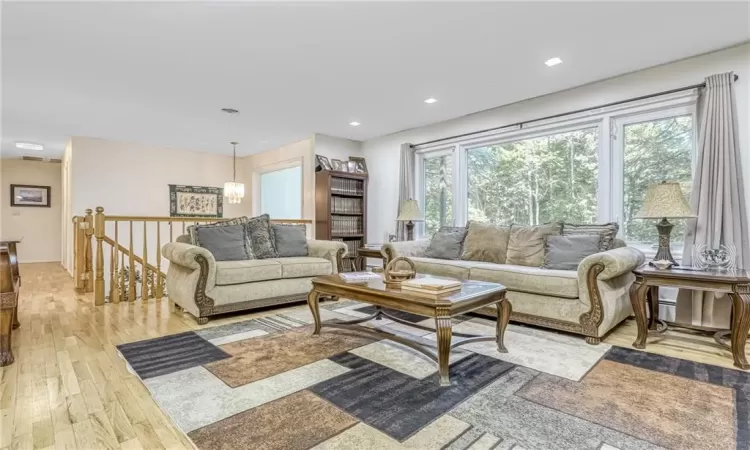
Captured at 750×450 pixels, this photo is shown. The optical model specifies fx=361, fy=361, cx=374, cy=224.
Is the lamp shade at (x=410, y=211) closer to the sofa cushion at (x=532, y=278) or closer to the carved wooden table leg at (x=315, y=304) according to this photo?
the sofa cushion at (x=532, y=278)

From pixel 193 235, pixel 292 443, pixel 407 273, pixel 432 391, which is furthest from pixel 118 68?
pixel 432 391

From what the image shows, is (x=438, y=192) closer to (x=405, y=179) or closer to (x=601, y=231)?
(x=405, y=179)

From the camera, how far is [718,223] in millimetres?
2826

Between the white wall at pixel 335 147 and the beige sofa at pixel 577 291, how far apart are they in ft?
11.1

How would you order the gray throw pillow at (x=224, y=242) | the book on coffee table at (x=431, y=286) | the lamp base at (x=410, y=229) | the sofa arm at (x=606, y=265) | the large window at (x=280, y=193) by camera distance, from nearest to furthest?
the book on coffee table at (x=431, y=286) < the sofa arm at (x=606, y=265) < the gray throw pillow at (x=224, y=242) < the lamp base at (x=410, y=229) < the large window at (x=280, y=193)

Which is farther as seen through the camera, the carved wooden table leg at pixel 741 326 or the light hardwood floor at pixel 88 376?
the carved wooden table leg at pixel 741 326

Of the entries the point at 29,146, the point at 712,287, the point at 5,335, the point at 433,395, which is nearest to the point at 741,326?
the point at 712,287

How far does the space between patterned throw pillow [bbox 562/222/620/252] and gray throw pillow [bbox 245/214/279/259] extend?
3.04m

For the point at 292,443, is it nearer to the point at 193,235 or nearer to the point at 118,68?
the point at 193,235

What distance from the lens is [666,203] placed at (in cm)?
279

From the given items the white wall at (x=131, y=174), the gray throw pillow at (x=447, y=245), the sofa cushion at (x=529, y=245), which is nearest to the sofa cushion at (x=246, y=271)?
the gray throw pillow at (x=447, y=245)

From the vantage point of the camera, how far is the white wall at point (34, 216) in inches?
303

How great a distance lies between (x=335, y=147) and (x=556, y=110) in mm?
3307

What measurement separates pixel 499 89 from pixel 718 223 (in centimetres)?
221
